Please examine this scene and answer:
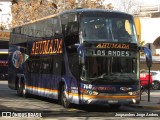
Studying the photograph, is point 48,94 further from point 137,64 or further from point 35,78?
point 137,64

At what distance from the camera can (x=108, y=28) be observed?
59.3 feet

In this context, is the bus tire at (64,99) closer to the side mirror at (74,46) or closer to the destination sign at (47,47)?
the destination sign at (47,47)

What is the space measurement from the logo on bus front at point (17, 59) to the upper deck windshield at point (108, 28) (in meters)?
9.12

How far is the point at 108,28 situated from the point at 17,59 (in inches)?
409

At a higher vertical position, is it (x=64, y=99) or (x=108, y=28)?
(x=108, y=28)

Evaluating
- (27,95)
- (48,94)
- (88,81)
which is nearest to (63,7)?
(27,95)

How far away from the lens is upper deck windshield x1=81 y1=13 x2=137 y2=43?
58.5ft

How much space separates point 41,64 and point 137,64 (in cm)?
621

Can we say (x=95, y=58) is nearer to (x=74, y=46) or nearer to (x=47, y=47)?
(x=74, y=46)

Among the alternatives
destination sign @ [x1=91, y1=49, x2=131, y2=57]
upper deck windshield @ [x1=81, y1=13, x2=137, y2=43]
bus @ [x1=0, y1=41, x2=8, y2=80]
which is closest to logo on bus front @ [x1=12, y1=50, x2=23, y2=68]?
upper deck windshield @ [x1=81, y1=13, x2=137, y2=43]

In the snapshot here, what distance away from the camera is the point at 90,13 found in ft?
60.0

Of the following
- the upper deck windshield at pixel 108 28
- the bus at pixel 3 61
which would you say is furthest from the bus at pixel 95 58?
the bus at pixel 3 61

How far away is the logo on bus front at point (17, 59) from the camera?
2654 cm

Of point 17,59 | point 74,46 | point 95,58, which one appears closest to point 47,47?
point 74,46
